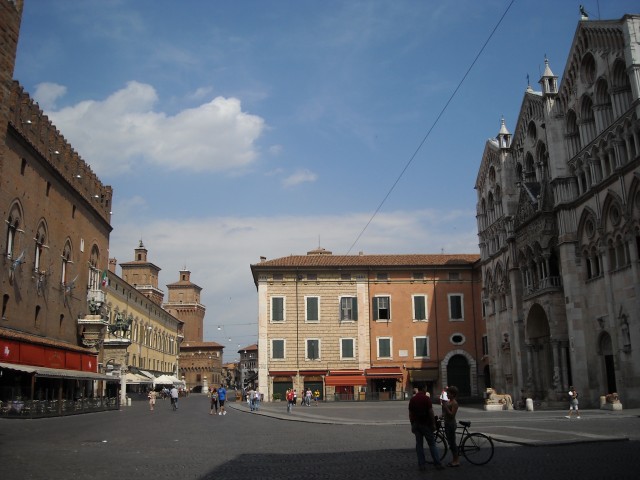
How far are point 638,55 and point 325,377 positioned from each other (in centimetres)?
3206

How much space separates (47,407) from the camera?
2745cm

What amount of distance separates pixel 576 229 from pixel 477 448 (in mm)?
23400

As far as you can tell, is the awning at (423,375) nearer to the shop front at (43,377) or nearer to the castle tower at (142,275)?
the shop front at (43,377)

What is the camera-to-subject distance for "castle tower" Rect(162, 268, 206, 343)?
128 meters

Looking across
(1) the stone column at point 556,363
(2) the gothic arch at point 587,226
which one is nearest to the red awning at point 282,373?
(1) the stone column at point 556,363

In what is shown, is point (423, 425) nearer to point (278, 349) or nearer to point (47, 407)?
point (47, 407)

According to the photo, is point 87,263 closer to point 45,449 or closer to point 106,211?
point 106,211

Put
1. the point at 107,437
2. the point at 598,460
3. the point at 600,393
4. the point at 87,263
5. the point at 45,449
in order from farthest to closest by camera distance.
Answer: the point at 87,263, the point at 600,393, the point at 107,437, the point at 45,449, the point at 598,460

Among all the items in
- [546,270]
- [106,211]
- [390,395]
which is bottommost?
[390,395]

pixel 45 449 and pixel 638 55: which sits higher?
pixel 638 55

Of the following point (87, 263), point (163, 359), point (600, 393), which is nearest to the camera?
point (600, 393)

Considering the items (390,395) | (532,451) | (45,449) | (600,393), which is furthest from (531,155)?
(45,449)

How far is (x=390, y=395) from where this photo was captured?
49.2 metres

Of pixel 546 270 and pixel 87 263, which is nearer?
pixel 546 270
